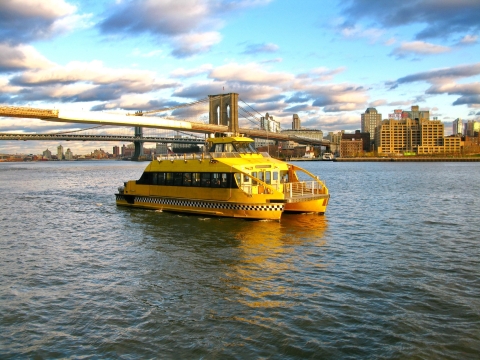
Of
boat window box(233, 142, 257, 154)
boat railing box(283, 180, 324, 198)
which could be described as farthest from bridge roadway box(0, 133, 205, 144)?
boat railing box(283, 180, 324, 198)

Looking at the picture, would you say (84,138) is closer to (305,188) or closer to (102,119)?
(102,119)

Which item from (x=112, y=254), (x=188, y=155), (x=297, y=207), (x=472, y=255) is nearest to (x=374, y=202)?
(x=297, y=207)

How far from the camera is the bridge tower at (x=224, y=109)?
362 feet

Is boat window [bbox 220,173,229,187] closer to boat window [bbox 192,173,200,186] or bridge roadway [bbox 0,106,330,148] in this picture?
boat window [bbox 192,173,200,186]

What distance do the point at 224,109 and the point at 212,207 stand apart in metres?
94.5

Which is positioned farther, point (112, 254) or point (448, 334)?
point (112, 254)

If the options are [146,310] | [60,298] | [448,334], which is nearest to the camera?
[448,334]

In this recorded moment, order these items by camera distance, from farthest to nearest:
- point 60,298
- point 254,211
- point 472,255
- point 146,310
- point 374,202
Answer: point 374,202
point 254,211
point 472,255
point 60,298
point 146,310

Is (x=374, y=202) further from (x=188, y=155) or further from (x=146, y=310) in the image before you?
(x=146, y=310)

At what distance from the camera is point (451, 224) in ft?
71.1

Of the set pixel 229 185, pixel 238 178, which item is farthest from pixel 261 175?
pixel 229 185

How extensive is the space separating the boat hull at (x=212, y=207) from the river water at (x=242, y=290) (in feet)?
1.73

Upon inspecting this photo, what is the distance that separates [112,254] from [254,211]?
7784 mm

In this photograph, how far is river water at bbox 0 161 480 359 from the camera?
8703mm
